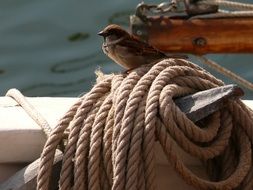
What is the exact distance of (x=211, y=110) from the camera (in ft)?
7.38

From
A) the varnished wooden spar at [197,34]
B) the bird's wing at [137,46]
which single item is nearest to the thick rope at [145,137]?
the bird's wing at [137,46]

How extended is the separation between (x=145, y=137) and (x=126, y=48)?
32 cm

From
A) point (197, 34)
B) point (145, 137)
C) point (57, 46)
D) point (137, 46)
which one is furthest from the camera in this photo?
point (57, 46)

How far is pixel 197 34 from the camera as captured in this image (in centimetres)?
284

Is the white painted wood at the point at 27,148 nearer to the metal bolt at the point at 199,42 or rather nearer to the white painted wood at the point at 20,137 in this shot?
the white painted wood at the point at 20,137

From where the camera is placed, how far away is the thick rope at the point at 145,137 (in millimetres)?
2238

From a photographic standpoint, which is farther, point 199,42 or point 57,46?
point 57,46

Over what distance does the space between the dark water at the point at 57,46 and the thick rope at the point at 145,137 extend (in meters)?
2.76

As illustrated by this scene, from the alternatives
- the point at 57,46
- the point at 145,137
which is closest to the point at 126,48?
the point at 145,137

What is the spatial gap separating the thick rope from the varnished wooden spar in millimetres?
413

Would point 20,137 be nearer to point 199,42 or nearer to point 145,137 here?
point 145,137

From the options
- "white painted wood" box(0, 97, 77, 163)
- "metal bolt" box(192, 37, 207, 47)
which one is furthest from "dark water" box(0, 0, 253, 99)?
"white painted wood" box(0, 97, 77, 163)

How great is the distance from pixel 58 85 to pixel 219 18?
254 centimetres

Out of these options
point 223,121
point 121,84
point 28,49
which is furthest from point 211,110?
point 28,49
